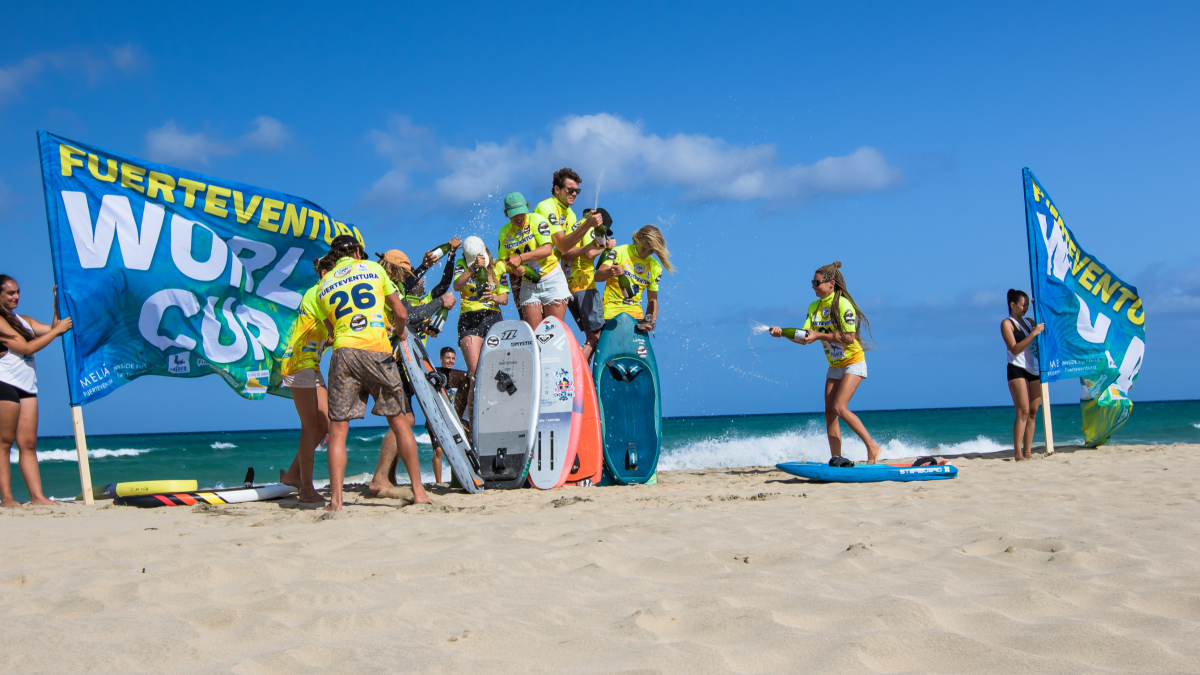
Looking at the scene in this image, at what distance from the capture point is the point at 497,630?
2.33 m

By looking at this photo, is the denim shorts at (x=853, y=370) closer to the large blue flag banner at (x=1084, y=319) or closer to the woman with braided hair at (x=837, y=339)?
the woman with braided hair at (x=837, y=339)

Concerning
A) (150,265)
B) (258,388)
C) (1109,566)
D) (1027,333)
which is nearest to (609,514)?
(1109,566)

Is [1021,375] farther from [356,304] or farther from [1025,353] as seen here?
[356,304]

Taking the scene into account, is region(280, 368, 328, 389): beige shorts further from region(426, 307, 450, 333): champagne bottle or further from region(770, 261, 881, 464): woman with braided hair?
region(770, 261, 881, 464): woman with braided hair

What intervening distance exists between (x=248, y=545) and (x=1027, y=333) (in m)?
7.77

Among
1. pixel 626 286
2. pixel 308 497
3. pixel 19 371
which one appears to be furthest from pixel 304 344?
pixel 626 286

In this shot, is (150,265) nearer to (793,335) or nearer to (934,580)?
(793,335)

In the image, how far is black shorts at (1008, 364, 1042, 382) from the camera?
815 centimetres

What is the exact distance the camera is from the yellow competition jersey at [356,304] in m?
5.00

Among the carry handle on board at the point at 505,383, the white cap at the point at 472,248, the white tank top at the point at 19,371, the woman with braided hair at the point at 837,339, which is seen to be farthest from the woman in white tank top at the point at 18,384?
the woman with braided hair at the point at 837,339

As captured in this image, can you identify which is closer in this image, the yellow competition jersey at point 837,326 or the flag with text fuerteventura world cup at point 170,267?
the flag with text fuerteventura world cup at point 170,267

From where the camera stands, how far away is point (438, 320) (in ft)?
22.0

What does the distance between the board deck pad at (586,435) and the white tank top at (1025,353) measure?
4.64 m

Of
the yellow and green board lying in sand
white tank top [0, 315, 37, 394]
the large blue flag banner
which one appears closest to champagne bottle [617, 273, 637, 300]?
the yellow and green board lying in sand
